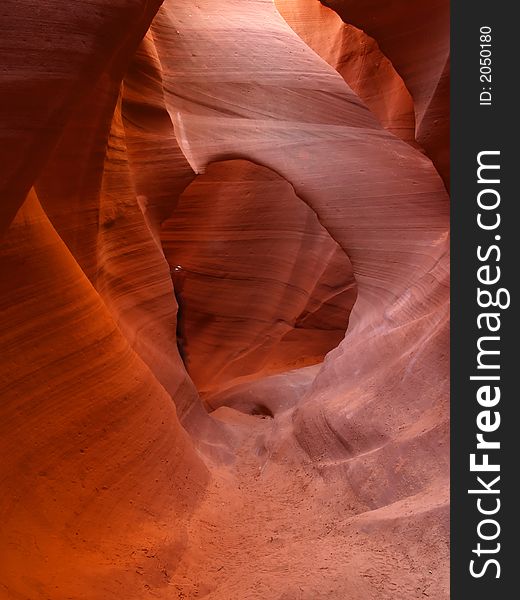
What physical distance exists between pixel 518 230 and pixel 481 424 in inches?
24.9

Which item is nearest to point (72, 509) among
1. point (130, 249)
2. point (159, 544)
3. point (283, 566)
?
point (159, 544)

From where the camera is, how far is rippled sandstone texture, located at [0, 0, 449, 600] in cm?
223

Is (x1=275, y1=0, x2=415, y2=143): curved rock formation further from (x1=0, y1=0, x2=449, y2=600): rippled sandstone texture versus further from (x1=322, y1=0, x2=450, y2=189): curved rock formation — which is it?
Result: (x1=322, y1=0, x2=450, y2=189): curved rock formation

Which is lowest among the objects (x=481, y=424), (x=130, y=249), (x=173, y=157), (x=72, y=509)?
(x=72, y=509)

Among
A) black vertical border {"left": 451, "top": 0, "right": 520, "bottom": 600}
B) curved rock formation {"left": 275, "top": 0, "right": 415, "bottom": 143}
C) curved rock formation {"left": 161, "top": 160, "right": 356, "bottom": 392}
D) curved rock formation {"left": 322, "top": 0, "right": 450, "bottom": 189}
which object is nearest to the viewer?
black vertical border {"left": 451, "top": 0, "right": 520, "bottom": 600}

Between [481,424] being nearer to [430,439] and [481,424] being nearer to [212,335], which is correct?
[430,439]

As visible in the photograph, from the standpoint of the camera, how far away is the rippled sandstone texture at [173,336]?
223 cm

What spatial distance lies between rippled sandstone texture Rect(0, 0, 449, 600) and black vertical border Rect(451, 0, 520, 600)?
0.50 m

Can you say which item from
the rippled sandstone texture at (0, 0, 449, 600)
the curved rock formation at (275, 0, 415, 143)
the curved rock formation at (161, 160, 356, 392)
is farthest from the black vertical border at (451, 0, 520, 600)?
the curved rock formation at (161, 160, 356, 392)

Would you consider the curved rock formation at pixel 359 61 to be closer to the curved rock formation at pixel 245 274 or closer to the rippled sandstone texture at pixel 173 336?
the rippled sandstone texture at pixel 173 336

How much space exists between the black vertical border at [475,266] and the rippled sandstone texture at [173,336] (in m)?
0.50

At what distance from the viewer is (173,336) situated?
5.07 m

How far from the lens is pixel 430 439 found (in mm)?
2889

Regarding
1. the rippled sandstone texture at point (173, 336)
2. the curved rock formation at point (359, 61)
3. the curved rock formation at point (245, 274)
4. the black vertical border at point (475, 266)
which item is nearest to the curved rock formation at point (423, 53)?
the rippled sandstone texture at point (173, 336)
